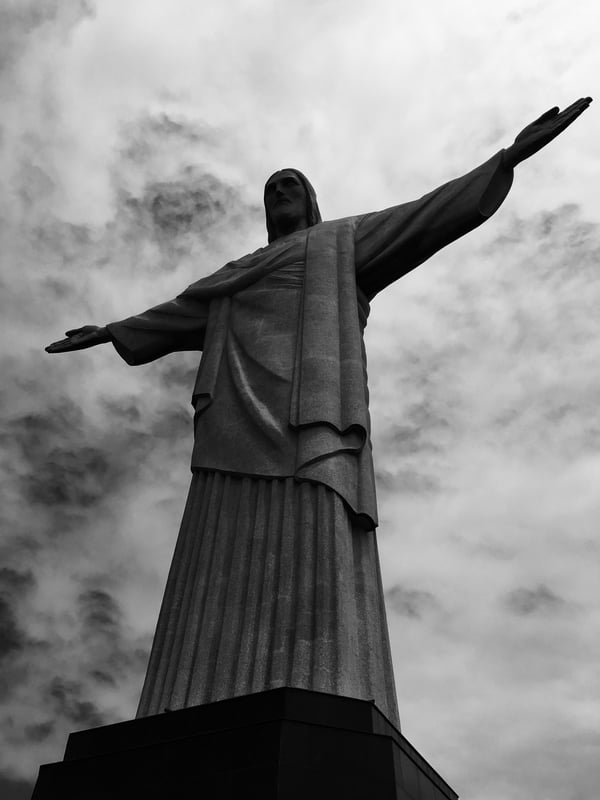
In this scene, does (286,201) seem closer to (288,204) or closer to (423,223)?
(288,204)

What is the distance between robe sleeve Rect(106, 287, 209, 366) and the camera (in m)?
10.9

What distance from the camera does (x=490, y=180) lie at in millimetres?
9555

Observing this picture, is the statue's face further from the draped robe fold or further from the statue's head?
the draped robe fold

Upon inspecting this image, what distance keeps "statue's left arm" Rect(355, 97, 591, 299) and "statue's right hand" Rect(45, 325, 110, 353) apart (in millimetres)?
3441

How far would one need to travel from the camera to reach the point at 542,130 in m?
9.17

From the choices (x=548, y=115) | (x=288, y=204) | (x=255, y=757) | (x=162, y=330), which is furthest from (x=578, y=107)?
(x=255, y=757)

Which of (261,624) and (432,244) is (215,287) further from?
(261,624)

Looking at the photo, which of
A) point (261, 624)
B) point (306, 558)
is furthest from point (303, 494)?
point (261, 624)

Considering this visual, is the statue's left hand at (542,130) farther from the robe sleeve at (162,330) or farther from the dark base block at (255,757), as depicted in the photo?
the dark base block at (255,757)

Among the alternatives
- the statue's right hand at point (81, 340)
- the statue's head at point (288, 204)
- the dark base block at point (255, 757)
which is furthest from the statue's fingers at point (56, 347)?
the dark base block at point (255, 757)

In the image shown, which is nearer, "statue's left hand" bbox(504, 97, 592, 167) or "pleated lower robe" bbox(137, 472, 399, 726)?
"pleated lower robe" bbox(137, 472, 399, 726)

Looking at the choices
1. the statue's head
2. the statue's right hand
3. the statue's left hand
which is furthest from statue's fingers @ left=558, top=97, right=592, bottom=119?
the statue's right hand

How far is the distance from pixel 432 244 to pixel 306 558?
414 centimetres

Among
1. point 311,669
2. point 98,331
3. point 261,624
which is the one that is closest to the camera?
point 311,669
